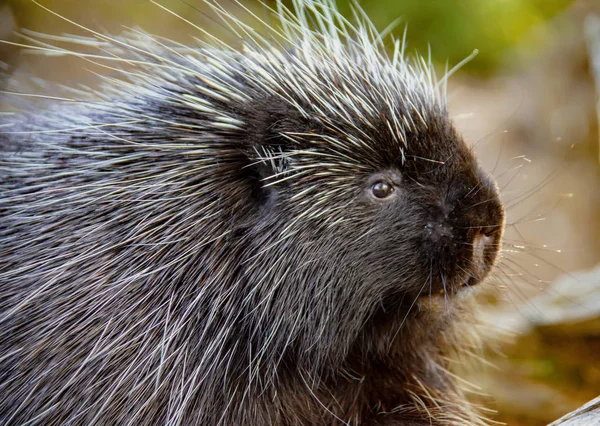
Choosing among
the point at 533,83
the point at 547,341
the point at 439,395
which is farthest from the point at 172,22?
the point at 439,395

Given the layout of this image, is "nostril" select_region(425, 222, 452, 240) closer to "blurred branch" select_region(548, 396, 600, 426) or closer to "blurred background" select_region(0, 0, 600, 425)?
"blurred background" select_region(0, 0, 600, 425)

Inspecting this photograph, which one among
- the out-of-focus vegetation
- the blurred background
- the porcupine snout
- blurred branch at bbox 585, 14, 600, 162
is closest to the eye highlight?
the porcupine snout

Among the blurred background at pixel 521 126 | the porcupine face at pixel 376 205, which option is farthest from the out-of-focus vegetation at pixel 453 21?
the porcupine face at pixel 376 205

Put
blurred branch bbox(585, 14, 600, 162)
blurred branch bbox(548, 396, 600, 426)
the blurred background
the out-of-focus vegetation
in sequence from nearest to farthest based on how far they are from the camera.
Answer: blurred branch bbox(548, 396, 600, 426) < the blurred background < the out-of-focus vegetation < blurred branch bbox(585, 14, 600, 162)

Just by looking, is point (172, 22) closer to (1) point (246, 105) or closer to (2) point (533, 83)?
(2) point (533, 83)

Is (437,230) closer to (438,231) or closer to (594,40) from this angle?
(438,231)
